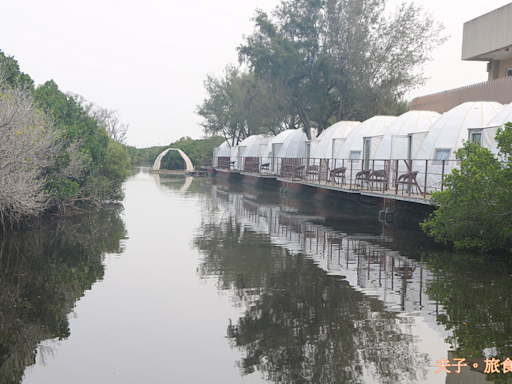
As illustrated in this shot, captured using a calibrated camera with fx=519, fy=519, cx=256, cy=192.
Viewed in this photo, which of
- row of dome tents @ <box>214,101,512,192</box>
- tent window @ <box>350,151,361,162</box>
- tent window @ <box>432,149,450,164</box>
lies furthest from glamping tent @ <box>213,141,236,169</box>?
tent window @ <box>432,149,450,164</box>

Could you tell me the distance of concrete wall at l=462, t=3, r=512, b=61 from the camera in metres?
26.5

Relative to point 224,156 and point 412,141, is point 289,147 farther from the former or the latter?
point 224,156

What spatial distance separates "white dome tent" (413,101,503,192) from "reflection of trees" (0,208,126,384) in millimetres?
11376

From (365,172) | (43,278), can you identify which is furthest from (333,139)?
(43,278)

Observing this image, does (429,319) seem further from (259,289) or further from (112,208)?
(112,208)

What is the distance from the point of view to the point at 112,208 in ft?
72.6

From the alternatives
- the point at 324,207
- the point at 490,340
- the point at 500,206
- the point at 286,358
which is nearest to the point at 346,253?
the point at 500,206

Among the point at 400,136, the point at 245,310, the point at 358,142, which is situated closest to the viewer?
the point at 245,310

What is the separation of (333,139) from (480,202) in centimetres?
1842

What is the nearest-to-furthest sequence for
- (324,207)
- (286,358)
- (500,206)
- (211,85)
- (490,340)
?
(286,358)
(490,340)
(500,206)
(324,207)
(211,85)

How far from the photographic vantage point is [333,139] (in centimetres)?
3000

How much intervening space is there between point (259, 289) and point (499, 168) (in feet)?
21.9

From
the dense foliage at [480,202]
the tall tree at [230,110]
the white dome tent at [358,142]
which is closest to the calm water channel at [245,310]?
the dense foliage at [480,202]

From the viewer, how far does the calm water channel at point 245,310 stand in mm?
5742
